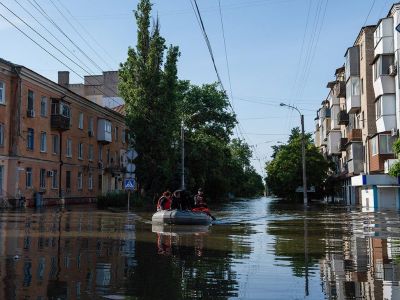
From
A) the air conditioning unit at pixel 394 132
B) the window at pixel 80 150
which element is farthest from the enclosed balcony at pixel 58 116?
the air conditioning unit at pixel 394 132

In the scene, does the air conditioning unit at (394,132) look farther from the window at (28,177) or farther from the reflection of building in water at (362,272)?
the window at (28,177)

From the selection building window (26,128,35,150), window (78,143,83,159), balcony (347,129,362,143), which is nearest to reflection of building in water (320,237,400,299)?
building window (26,128,35,150)

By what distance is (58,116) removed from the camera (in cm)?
4656

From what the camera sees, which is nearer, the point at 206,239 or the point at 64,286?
the point at 64,286

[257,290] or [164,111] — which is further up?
[164,111]

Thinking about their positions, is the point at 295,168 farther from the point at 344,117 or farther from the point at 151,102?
the point at 151,102

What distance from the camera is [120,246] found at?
534 inches

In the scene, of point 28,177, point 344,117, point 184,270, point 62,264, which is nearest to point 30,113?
point 28,177

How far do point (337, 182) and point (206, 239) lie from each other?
54562 millimetres

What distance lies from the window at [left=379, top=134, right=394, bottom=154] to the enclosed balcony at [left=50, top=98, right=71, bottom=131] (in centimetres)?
2689

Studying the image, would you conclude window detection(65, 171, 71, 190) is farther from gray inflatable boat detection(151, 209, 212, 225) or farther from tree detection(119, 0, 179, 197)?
gray inflatable boat detection(151, 209, 212, 225)

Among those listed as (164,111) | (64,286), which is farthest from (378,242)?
(164,111)

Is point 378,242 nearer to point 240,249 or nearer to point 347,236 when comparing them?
point 347,236

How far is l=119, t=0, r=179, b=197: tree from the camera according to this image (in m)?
46.5
